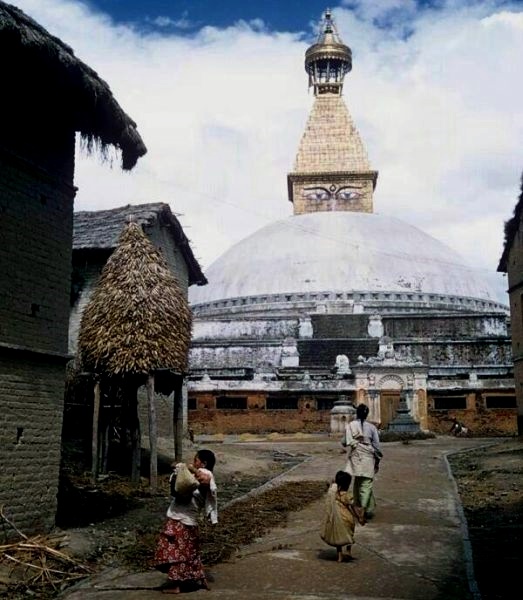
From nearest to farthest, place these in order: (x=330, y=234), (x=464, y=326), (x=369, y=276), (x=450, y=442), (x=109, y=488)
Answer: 1. (x=109, y=488)
2. (x=450, y=442)
3. (x=464, y=326)
4. (x=369, y=276)
5. (x=330, y=234)

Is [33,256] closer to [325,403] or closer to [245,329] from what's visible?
[325,403]

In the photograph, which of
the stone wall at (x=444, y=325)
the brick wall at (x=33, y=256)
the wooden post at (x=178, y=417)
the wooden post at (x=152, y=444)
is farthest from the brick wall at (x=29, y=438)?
the stone wall at (x=444, y=325)

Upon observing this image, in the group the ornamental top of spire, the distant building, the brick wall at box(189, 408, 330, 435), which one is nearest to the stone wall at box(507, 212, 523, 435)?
the distant building

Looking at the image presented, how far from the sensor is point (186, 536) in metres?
7.28

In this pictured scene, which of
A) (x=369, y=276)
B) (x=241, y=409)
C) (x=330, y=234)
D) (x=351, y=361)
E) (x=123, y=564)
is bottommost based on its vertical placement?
(x=123, y=564)

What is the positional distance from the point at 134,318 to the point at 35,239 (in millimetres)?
3833

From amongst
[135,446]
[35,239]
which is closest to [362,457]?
[35,239]

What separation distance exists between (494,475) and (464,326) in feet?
81.6

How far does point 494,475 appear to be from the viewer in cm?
Answer: 1553

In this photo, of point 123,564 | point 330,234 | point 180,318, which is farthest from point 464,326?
point 123,564

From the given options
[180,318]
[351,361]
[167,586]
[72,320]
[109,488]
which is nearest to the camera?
[167,586]

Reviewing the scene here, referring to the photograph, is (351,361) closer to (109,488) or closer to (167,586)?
(109,488)

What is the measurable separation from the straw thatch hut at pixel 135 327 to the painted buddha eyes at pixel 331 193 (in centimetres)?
4468

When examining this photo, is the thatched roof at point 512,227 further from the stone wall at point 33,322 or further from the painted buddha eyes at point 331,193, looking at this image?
the painted buddha eyes at point 331,193
